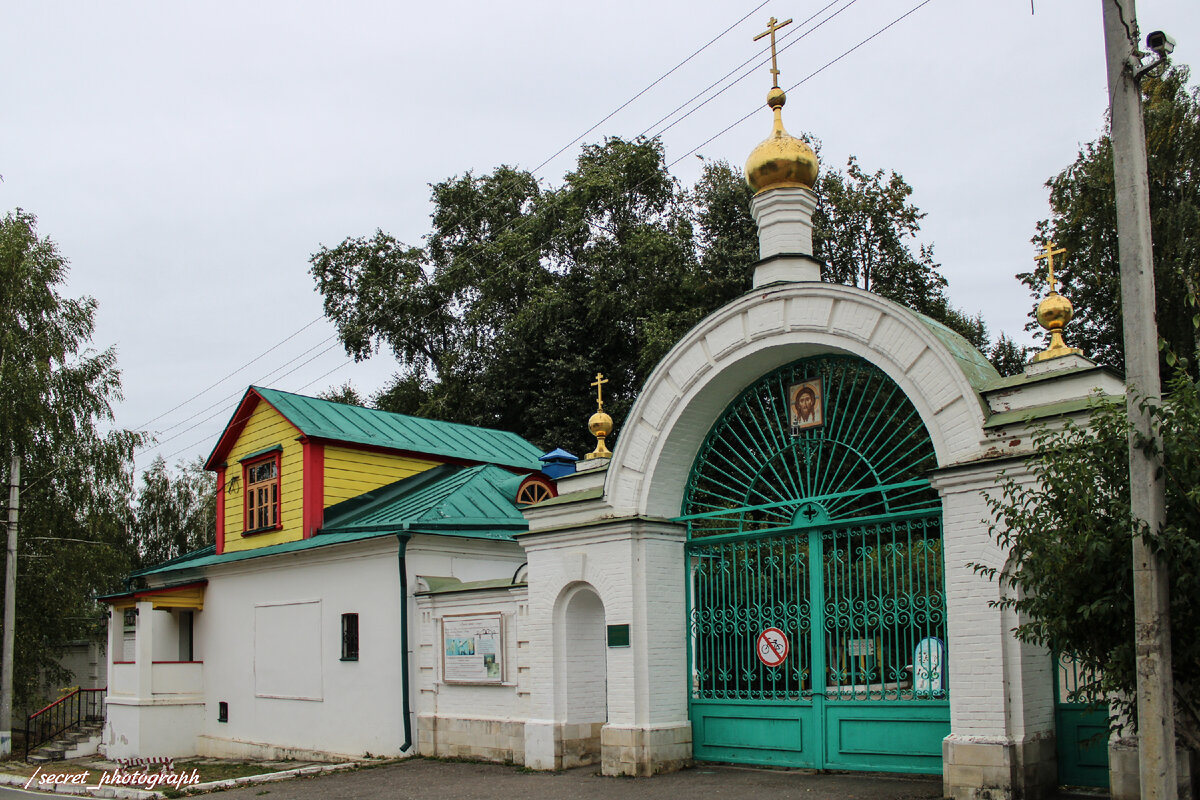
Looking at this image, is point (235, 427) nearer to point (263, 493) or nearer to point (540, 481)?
point (263, 493)

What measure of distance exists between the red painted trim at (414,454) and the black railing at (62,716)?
7585 millimetres

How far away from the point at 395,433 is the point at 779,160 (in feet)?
32.7

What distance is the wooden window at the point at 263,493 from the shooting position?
18.1 metres

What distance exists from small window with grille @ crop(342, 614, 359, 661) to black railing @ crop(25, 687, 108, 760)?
26.6ft

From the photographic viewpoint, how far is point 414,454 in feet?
61.5

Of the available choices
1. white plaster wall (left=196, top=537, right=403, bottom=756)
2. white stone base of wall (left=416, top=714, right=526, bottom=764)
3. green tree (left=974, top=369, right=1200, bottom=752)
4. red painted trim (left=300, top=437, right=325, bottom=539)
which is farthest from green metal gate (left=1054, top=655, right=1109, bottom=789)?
red painted trim (left=300, top=437, right=325, bottom=539)

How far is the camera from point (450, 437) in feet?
66.0

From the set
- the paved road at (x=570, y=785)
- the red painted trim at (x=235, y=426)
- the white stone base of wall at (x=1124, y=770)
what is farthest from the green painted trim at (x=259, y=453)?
the white stone base of wall at (x=1124, y=770)

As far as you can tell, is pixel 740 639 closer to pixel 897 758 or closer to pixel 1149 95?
pixel 897 758

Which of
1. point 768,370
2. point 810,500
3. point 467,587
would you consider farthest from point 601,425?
point 810,500

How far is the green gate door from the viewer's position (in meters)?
9.67

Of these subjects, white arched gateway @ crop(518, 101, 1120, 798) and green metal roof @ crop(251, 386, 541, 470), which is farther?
green metal roof @ crop(251, 386, 541, 470)

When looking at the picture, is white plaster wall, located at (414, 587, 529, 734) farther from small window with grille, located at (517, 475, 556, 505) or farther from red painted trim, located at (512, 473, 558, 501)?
red painted trim, located at (512, 473, 558, 501)

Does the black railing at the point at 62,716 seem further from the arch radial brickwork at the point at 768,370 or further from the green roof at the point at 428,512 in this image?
the arch radial brickwork at the point at 768,370
